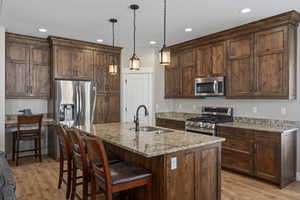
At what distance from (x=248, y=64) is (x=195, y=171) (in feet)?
8.33

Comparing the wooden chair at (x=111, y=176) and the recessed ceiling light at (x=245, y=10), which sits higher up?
the recessed ceiling light at (x=245, y=10)

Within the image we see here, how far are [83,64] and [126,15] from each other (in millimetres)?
2208

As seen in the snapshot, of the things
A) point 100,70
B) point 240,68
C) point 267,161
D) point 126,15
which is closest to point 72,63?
point 100,70

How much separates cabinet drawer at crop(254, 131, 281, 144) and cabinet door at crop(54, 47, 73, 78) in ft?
13.6

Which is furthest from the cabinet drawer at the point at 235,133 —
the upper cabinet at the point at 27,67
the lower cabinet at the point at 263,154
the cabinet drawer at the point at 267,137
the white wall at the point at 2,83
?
the white wall at the point at 2,83

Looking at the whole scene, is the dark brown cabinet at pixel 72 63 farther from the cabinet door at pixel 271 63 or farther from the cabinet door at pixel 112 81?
the cabinet door at pixel 271 63

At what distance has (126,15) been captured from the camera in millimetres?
3537

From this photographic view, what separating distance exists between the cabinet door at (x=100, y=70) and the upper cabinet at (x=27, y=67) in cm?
112

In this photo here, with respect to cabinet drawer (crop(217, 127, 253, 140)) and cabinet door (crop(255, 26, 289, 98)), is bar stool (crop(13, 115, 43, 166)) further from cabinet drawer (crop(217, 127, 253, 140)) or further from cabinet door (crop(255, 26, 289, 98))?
cabinet door (crop(255, 26, 289, 98))

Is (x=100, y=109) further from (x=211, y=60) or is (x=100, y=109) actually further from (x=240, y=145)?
(x=240, y=145)

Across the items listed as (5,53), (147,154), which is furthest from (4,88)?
(147,154)

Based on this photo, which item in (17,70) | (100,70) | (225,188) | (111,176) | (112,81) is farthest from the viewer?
(112,81)

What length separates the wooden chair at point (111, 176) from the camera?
1.92 metres

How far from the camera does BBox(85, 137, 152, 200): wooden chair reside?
1920 millimetres
